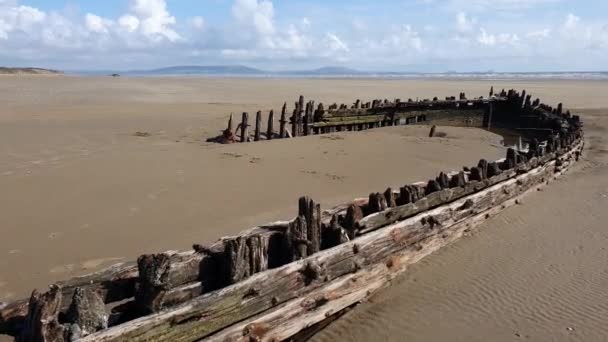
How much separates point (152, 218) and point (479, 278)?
15.1 ft

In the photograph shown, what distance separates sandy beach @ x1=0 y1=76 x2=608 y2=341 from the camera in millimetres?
5211

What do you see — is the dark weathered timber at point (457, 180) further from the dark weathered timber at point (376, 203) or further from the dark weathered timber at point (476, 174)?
the dark weathered timber at point (376, 203)

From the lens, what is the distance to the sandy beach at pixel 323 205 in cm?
521

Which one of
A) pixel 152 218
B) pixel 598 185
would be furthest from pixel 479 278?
pixel 598 185

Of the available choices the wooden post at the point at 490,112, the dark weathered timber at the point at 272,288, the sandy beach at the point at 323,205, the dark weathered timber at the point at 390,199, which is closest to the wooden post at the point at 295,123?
the sandy beach at the point at 323,205

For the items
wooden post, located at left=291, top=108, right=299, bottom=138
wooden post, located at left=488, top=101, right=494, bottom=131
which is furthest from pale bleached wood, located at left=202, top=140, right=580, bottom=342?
wooden post, located at left=488, top=101, right=494, bottom=131

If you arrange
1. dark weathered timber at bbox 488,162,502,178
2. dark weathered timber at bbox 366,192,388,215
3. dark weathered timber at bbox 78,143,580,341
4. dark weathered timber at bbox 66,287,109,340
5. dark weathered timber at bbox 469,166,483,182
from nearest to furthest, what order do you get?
dark weathered timber at bbox 66,287,109,340, dark weathered timber at bbox 78,143,580,341, dark weathered timber at bbox 366,192,388,215, dark weathered timber at bbox 469,166,483,182, dark weathered timber at bbox 488,162,502,178

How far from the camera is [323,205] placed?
8.94 meters

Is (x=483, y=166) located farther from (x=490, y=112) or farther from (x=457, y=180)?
→ (x=490, y=112)

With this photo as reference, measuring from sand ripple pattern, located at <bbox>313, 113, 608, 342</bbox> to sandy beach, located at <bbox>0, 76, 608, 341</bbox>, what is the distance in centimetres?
2

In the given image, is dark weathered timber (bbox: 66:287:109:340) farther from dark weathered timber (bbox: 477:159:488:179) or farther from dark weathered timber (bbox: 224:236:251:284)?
dark weathered timber (bbox: 477:159:488:179)

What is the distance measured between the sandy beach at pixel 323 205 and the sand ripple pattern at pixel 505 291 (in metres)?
0.02

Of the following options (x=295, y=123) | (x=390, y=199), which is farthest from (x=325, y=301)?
(x=295, y=123)

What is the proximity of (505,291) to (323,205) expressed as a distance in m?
3.78
